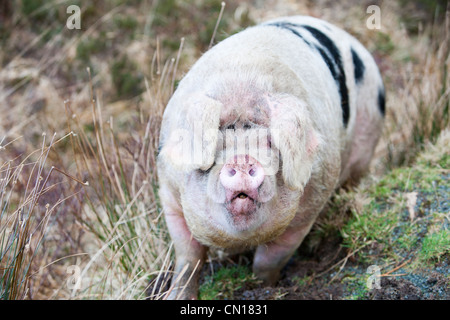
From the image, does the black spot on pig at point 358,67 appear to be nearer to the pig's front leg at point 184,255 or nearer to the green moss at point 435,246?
the green moss at point 435,246

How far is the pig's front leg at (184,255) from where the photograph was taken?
11.9 ft

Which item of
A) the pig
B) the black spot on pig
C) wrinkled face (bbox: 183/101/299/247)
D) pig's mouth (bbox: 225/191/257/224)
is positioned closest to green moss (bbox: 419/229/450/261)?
the pig

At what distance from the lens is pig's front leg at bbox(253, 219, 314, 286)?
12.0ft

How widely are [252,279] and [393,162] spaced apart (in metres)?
2.43

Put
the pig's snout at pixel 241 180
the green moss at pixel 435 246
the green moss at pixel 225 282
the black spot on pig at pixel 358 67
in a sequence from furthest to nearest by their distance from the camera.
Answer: the black spot on pig at pixel 358 67 < the green moss at pixel 225 282 < the green moss at pixel 435 246 < the pig's snout at pixel 241 180

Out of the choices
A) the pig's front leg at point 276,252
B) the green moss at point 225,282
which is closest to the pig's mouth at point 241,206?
the pig's front leg at point 276,252

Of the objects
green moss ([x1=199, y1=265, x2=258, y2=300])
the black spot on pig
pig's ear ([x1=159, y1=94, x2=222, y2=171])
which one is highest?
the black spot on pig

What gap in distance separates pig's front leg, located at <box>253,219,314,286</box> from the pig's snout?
101cm

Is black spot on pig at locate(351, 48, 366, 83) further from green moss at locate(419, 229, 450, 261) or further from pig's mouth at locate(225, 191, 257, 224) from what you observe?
pig's mouth at locate(225, 191, 257, 224)

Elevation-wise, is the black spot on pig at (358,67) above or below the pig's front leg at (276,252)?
above
